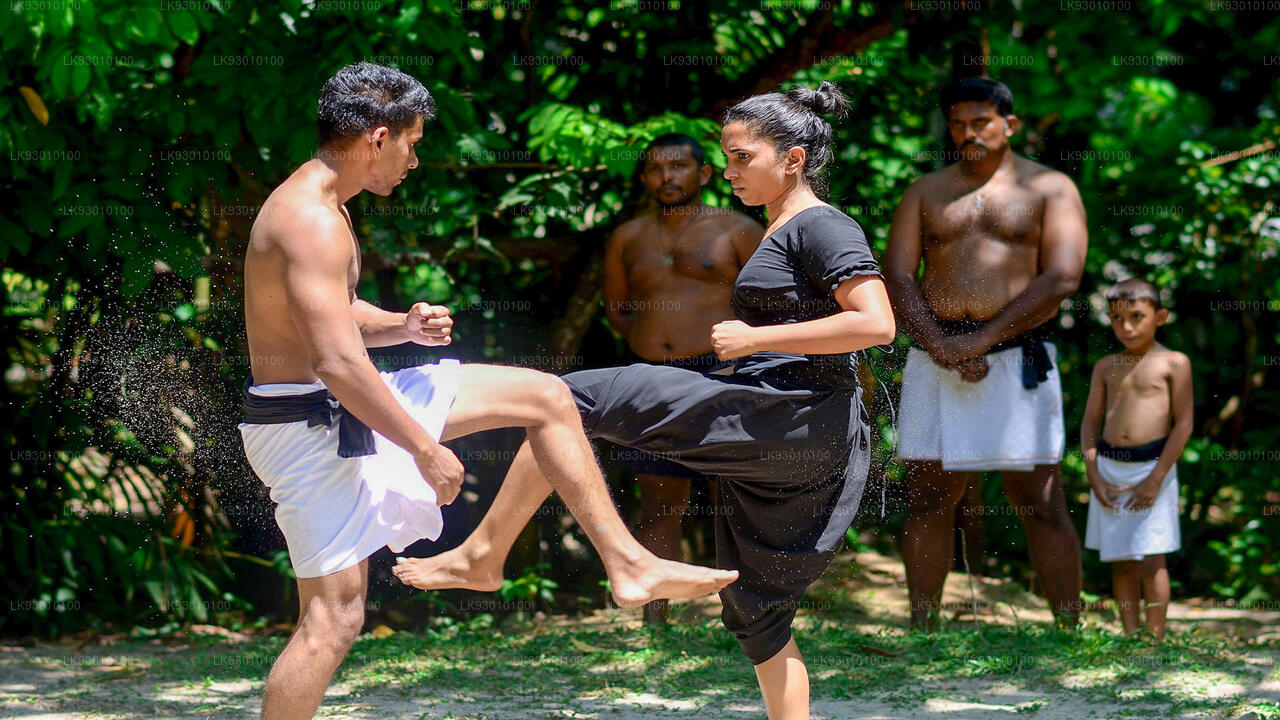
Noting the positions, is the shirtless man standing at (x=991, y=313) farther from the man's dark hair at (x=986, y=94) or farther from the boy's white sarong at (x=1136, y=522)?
the boy's white sarong at (x=1136, y=522)

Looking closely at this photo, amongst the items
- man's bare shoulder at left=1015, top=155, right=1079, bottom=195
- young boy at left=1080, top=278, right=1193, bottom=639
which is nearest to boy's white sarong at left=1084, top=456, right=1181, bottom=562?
young boy at left=1080, top=278, right=1193, bottom=639

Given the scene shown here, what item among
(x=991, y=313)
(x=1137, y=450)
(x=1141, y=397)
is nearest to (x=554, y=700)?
(x=991, y=313)

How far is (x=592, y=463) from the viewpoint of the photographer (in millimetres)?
3053

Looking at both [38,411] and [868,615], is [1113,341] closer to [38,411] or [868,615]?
[868,615]

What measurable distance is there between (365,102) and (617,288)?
8.38 feet

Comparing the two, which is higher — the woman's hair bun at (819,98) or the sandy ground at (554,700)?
the woman's hair bun at (819,98)

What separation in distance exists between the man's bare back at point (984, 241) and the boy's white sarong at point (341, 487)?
2.70 m

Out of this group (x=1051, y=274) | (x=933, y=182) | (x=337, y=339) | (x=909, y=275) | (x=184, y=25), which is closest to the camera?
(x=337, y=339)

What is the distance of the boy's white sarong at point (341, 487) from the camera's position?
2.99 meters

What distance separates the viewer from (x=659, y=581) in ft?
9.95

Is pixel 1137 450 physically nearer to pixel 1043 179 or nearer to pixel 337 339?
pixel 1043 179

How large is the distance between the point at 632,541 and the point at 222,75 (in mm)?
2925

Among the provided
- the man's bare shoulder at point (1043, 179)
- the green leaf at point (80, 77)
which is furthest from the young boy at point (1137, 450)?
the green leaf at point (80, 77)

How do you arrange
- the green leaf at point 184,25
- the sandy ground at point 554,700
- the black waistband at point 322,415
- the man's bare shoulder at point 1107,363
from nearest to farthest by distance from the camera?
1. the black waistband at point 322,415
2. the sandy ground at point 554,700
3. the green leaf at point 184,25
4. the man's bare shoulder at point 1107,363
